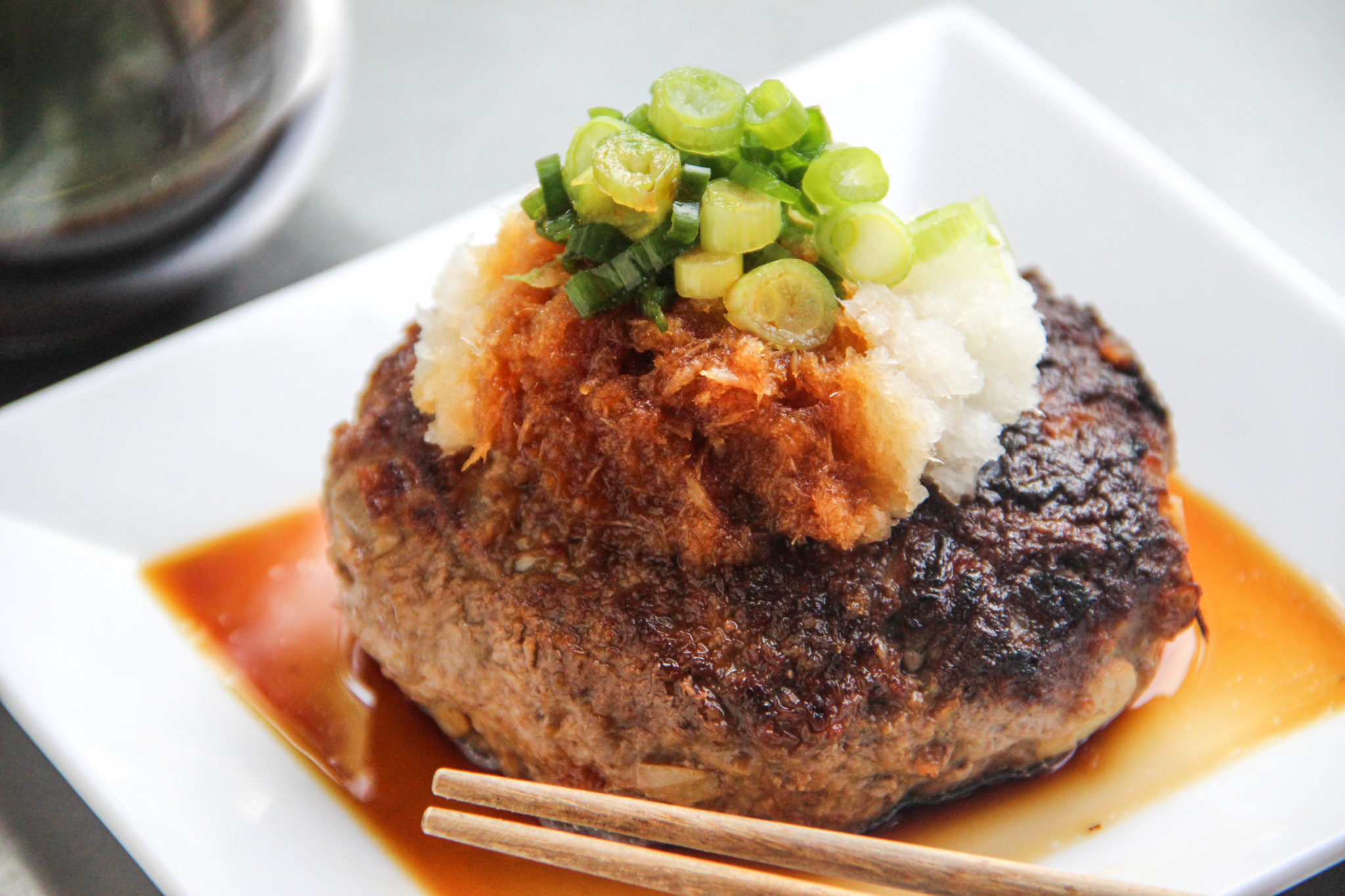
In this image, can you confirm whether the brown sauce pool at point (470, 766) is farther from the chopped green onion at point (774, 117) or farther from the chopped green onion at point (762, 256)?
the chopped green onion at point (774, 117)

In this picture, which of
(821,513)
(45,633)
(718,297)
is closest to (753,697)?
(821,513)

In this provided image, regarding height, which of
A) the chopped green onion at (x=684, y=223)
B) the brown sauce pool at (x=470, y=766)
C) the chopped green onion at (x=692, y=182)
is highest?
the chopped green onion at (x=692, y=182)

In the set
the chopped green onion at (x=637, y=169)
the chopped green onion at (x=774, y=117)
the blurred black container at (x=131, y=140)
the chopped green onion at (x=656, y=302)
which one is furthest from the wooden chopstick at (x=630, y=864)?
the blurred black container at (x=131, y=140)

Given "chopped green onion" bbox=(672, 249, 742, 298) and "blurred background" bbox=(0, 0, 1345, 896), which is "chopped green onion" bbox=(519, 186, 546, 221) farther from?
"blurred background" bbox=(0, 0, 1345, 896)

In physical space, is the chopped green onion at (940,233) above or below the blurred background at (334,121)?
above

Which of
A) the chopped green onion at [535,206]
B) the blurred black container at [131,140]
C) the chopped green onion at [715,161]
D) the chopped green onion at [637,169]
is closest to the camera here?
the chopped green onion at [637,169]

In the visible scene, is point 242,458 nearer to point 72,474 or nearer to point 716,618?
point 72,474

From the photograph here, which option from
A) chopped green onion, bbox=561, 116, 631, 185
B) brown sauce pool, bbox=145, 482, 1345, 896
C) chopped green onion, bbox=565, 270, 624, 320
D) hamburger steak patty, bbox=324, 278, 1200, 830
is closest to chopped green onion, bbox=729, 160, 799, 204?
chopped green onion, bbox=561, 116, 631, 185
